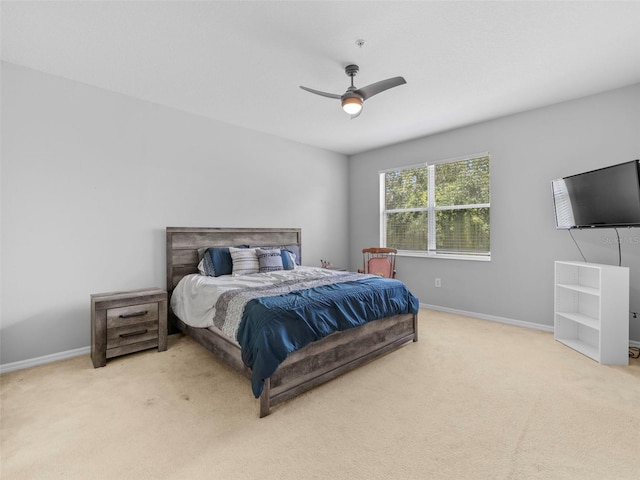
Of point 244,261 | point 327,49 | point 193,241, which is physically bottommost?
point 244,261

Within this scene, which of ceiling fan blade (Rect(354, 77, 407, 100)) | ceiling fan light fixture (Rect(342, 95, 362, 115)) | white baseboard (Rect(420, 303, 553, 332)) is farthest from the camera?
white baseboard (Rect(420, 303, 553, 332))

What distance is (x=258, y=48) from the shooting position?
244 centimetres

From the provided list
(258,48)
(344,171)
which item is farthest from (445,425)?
(344,171)

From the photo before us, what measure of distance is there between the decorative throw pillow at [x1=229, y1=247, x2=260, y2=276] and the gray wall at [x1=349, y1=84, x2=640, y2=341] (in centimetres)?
262

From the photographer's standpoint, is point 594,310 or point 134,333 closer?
point 134,333

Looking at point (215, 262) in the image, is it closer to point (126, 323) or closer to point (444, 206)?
point (126, 323)

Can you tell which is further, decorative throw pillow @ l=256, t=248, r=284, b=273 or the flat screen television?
decorative throw pillow @ l=256, t=248, r=284, b=273

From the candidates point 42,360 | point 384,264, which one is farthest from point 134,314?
point 384,264

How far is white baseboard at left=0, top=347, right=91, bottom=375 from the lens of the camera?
262cm

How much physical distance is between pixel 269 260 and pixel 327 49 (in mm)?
2386

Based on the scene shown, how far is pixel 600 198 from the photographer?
2881mm

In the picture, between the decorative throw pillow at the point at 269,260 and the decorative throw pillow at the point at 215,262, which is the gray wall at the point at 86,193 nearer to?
the decorative throw pillow at the point at 215,262

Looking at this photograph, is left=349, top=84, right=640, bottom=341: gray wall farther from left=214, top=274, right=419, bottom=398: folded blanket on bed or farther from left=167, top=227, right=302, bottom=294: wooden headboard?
left=167, top=227, right=302, bottom=294: wooden headboard

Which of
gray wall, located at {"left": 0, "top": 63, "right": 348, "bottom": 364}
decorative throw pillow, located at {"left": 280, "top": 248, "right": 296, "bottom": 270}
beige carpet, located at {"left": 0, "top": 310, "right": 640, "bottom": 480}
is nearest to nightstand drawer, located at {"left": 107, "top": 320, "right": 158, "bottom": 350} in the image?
beige carpet, located at {"left": 0, "top": 310, "right": 640, "bottom": 480}
